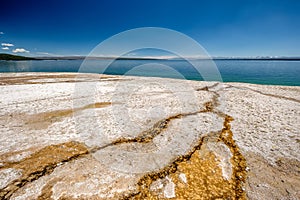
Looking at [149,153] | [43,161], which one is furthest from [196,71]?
[43,161]

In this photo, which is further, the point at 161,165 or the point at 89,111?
the point at 89,111

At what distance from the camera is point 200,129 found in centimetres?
Answer: 636

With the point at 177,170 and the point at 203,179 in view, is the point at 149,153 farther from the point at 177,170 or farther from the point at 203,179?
the point at 203,179

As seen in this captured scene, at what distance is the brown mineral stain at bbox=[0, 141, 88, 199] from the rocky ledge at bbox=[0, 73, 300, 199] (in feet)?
0.07

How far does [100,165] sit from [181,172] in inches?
82.7

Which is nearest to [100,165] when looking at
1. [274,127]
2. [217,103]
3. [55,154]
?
[55,154]

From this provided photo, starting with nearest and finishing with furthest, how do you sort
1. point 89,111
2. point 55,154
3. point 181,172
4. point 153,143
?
point 181,172
point 55,154
point 153,143
point 89,111

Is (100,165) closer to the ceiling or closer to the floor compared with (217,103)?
closer to the floor

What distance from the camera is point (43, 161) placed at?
172 inches

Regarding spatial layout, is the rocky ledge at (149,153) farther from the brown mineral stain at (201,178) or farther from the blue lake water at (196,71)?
the blue lake water at (196,71)

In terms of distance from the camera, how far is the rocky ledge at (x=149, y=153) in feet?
11.7

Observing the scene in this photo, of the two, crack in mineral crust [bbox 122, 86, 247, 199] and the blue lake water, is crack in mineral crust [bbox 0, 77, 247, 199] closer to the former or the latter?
crack in mineral crust [bbox 122, 86, 247, 199]

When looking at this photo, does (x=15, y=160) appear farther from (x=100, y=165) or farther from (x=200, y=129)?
(x=200, y=129)

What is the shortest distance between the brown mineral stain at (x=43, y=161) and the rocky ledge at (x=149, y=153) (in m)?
0.02
